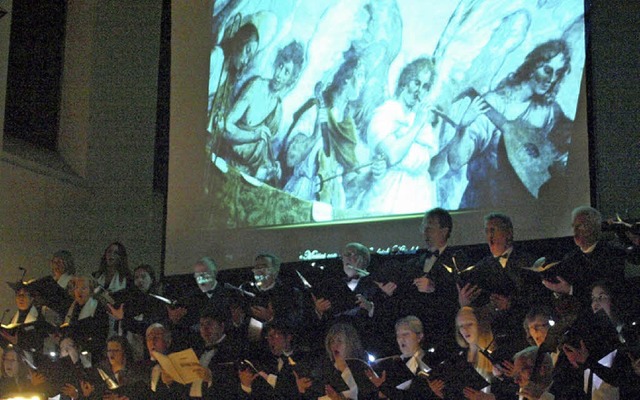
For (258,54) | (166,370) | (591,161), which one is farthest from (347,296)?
(258,54)

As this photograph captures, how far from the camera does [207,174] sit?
831 cm

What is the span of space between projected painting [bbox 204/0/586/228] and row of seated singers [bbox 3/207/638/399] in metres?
0.94

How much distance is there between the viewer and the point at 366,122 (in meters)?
7.16

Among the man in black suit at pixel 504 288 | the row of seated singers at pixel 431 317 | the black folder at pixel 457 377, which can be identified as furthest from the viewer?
the man in black suit at pixel 504 288

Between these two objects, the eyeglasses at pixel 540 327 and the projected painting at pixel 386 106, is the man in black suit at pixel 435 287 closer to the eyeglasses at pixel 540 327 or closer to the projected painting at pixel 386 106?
the eyeglasses at pixel 540 327

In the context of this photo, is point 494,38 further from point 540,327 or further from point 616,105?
point 540,327

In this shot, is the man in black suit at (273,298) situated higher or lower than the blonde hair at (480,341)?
higher

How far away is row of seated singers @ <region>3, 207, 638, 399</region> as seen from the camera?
489 cm

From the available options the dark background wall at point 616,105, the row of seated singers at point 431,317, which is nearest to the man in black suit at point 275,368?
the row of seated singers at point 431,317

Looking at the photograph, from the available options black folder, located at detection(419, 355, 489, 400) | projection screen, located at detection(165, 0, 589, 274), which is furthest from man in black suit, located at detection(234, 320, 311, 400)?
projection screen, located at detection(165, 0, 589, 274)

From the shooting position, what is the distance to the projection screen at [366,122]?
6.34 metres

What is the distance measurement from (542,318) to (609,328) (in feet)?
1.19

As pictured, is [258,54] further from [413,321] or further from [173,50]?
[413,321]

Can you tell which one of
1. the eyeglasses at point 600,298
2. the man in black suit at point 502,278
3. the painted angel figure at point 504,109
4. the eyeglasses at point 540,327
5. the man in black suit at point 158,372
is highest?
the painted angel figure at point 504,109
